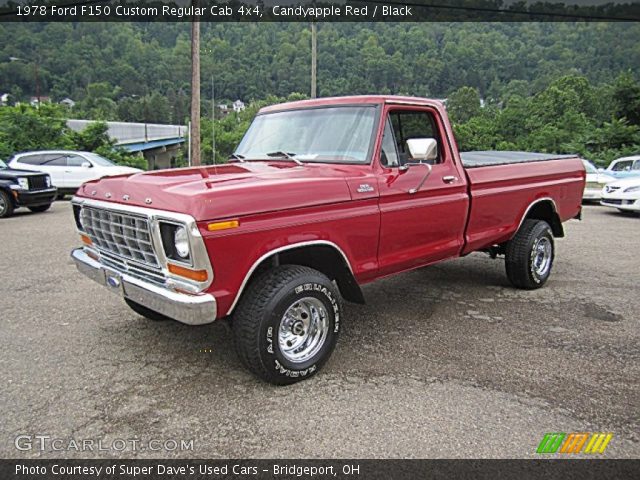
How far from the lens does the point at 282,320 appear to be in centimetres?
327

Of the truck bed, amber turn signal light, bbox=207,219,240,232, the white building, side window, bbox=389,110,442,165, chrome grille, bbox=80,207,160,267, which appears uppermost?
the white building

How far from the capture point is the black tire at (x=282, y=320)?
10.4ft

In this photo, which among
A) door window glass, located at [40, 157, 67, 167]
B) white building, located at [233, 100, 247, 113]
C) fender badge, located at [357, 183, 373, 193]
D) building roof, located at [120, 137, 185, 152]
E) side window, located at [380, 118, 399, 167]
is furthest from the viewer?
building roof, located at [120, 137, 185, 152]

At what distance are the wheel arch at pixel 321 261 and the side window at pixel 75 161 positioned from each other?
1345cm

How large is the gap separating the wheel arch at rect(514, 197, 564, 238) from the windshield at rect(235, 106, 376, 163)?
2533 mm

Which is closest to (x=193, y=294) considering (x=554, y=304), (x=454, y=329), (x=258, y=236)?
(x=258, y=236)

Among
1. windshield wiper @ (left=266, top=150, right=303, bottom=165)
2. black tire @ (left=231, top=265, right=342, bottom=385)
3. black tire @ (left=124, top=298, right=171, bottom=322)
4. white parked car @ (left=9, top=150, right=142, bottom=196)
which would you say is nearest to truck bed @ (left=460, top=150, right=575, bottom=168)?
windshield wiper @ (left=266, top=150, right=303, bottom=165)

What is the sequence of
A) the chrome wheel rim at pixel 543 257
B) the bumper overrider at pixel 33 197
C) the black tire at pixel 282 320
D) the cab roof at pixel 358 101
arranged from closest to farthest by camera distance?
the black tire at pixel 282 320 → the cab roof at pixel 358 101 → the chrome wheel rim at pixel 543 257 → the bumper overrider at pixel 33 197

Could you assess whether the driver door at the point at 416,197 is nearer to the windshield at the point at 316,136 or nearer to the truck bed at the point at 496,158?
the windshield at the point at 316,136

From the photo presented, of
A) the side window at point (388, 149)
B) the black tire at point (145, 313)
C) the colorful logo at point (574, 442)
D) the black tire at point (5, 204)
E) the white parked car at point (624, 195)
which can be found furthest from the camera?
the white parked car at point (624, 195)

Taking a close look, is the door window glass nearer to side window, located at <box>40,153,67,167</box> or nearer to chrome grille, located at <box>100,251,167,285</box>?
side window, located at <box>40,153,67,167</box>

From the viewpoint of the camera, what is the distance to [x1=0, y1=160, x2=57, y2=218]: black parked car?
1123 cm

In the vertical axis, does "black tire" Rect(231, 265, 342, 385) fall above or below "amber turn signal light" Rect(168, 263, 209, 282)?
below

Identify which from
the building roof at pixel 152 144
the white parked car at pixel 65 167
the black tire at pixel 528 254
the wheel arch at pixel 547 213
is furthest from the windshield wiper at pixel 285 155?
the building roof at pixel 152 144
